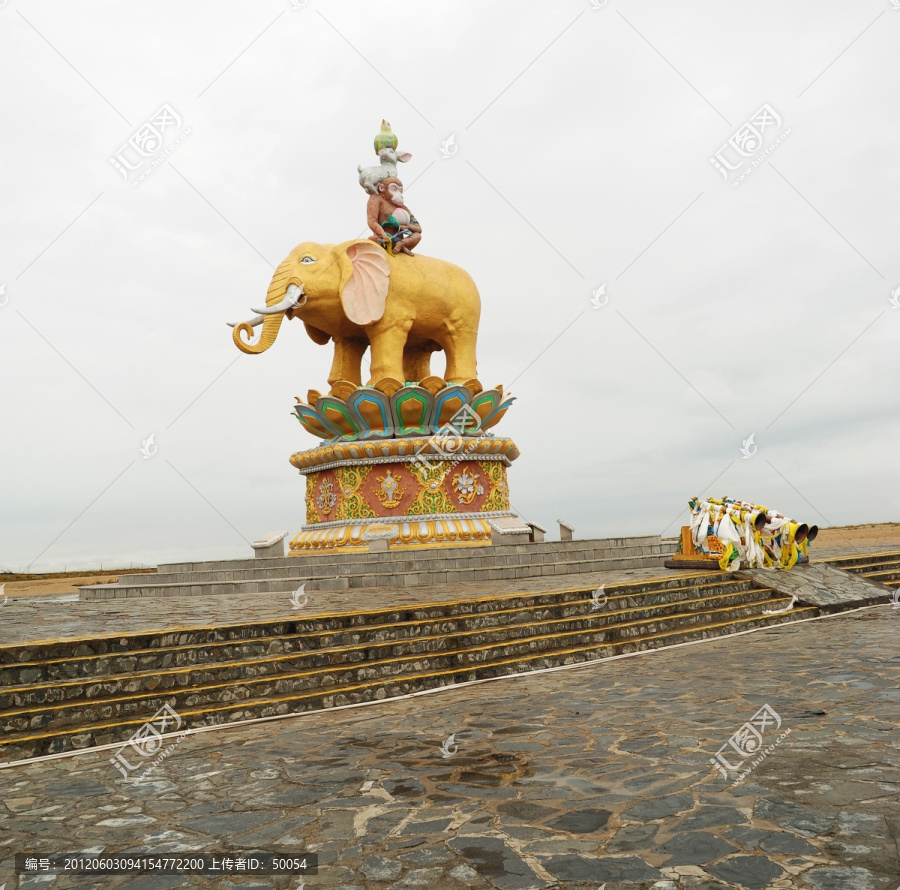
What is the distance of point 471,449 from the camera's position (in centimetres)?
1602

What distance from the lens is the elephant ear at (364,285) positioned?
15.9 m

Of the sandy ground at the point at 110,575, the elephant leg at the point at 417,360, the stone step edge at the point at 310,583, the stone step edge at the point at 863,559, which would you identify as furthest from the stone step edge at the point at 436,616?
the elephant leg at the point at 417,360

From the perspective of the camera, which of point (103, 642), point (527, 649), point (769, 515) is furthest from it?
point (769, 515)

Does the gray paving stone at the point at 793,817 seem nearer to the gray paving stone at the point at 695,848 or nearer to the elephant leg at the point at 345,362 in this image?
the gray paving stone at the point at 695,848

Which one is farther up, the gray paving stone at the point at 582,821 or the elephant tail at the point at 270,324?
the elephant tail at the point at 270,324

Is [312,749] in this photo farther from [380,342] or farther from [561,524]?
[561,524]

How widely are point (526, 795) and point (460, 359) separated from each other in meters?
13.9

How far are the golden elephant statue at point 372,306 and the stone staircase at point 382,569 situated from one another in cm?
437

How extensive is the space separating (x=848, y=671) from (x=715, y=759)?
292 cm

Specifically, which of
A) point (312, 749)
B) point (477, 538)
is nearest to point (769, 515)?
point (477, 538)

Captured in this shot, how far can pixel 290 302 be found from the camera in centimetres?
1564

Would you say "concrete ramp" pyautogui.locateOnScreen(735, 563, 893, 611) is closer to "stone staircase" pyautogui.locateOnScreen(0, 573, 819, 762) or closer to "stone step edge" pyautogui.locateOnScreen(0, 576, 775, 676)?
"stone step edge" pyautogui.locateOnScreen(0, 576, 775, 676)

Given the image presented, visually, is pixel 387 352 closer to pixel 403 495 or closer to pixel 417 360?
pixel 417 360

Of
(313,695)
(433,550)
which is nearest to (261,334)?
(433,550)
